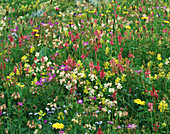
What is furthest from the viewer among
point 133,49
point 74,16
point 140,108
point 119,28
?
point 74,16

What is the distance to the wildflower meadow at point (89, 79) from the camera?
318 cm

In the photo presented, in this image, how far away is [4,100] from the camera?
3727 millimetres

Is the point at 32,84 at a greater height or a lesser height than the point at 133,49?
lesser

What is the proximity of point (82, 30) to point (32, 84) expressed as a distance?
2.11 m

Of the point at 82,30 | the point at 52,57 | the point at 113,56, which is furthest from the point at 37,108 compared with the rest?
the point at 82,30

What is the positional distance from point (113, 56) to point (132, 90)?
3.21 ft

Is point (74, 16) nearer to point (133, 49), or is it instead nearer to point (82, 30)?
point (82, 30)

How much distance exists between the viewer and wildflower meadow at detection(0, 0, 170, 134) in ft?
10.4

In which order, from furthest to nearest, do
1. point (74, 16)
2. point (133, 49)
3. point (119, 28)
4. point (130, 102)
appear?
point (74, 16), point (119, 28), point (133, 49), point (130, 102)

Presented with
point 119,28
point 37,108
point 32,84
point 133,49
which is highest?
point 119,28

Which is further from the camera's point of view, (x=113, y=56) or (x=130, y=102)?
(x=113, y=56)

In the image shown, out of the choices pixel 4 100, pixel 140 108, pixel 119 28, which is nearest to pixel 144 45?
pixel 119 28

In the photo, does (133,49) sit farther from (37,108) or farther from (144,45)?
(37,108)

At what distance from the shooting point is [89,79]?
3.98 m
